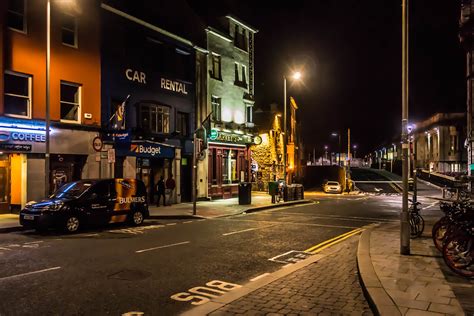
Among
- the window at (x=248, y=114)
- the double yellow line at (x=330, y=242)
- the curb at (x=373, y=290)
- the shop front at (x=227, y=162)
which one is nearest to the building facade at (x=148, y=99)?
the shop front at (x=227, y=162)

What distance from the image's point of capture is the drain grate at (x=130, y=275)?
8.49 meters

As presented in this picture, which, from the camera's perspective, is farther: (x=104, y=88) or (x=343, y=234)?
(x=104, y=88)

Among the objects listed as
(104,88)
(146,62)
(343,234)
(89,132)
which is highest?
(146,62)

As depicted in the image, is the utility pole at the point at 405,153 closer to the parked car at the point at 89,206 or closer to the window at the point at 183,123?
the parked car at the point at 89,206

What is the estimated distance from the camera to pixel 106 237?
1379 centimetres

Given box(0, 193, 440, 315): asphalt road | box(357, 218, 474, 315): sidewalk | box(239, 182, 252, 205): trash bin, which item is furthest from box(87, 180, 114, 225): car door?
box(239, 182, 252, 205): trash bin

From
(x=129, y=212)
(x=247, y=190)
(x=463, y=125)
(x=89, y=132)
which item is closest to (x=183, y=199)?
(x=247, y=190)

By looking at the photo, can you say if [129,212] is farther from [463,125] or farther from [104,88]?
[463,125]

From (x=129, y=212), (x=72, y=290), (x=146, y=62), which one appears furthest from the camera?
(x=146, y=62)

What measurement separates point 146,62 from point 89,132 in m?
6.33

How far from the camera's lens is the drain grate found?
849 centimetres

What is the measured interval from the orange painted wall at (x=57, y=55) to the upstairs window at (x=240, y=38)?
14.6m

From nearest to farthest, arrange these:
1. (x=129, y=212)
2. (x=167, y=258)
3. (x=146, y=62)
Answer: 1. (x=167, y=258)
2. (x=129, y=212)
3. (x=146, y=62)

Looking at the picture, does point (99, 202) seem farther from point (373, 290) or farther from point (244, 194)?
point (244, 194)
